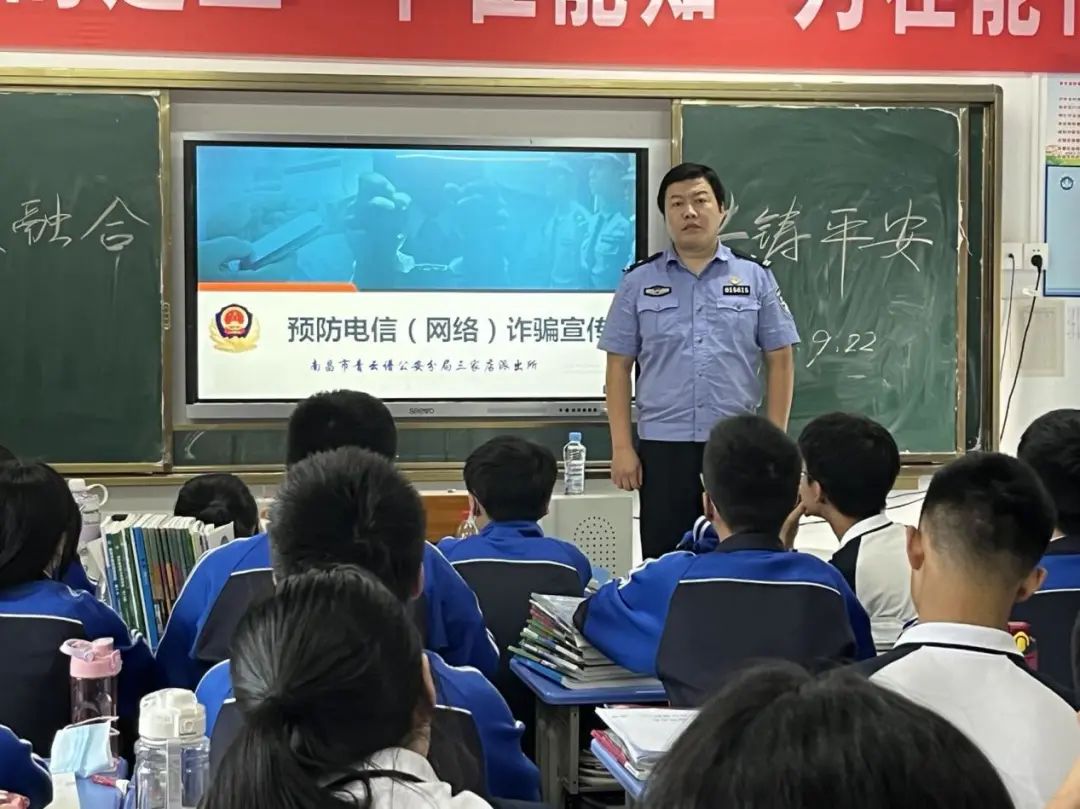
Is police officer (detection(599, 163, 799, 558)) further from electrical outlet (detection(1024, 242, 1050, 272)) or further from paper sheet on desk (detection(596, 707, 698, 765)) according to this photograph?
paper sheet on desk (detection(596, 707, 698, 765))

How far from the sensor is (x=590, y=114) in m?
4.36

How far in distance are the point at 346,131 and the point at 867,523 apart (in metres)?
2.37

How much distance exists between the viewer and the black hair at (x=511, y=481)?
9.30 feet

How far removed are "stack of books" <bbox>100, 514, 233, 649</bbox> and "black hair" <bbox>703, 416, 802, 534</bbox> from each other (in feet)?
3.77

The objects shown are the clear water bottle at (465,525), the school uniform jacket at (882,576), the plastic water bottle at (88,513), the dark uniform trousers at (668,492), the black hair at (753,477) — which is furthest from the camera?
the dark uniform trousers at (668,492)

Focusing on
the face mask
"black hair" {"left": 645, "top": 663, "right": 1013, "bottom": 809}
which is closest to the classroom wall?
the face mask

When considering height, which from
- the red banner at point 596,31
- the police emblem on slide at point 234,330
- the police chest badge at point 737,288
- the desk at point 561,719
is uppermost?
the red banner at point 596,31

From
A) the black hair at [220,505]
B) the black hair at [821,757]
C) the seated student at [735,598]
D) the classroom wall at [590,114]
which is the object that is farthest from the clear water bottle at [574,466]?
the black hair at [821,757]

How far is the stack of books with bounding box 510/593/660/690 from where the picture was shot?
2.46m

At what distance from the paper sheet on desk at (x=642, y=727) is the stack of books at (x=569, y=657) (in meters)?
0.40

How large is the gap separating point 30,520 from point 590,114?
9.14 ft

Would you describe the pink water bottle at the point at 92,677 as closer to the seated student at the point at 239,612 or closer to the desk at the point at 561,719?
the seated student at the point at 239,612

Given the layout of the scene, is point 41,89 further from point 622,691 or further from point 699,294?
point 622,691

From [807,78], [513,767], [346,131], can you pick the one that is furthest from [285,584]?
[807,78]
